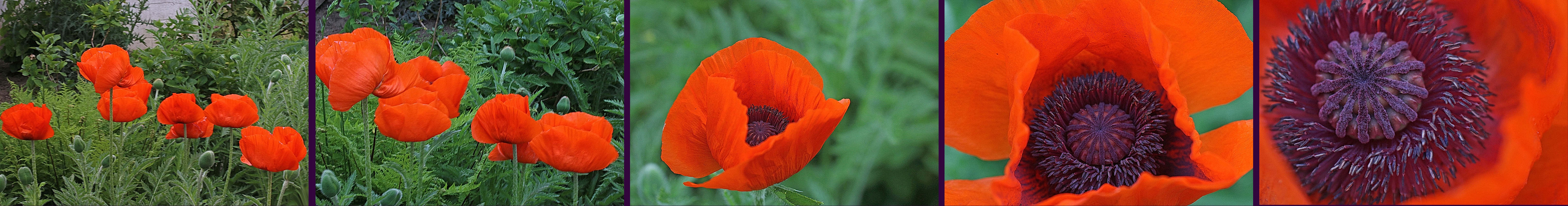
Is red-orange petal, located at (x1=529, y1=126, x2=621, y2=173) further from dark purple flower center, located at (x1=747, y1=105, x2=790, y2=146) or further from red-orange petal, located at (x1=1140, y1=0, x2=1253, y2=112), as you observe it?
red-orange petal, located at (x1=1140, y1=0, x2=1253, y2=112)

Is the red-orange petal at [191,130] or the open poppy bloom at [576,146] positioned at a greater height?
the open poppy bloom at [576,146]

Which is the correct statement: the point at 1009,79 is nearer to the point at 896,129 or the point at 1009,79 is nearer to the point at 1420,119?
the point at 896,129

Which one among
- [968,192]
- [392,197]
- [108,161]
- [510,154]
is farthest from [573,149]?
[108,161]

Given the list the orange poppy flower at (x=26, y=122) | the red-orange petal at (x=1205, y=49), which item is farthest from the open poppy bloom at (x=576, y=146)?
the orange poppy flower at (x=26, y=122)

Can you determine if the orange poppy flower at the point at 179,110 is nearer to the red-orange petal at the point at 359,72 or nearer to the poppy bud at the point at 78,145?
the poppy bud at the point at 78,145

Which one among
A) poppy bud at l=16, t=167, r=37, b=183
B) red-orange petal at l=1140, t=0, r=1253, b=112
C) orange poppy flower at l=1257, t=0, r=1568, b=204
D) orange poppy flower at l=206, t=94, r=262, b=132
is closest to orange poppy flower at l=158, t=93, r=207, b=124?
orange poppy flower at l=206, t=94, r=262, b=132

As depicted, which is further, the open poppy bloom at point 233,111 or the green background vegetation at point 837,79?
the open poppy bloom at point 233,111

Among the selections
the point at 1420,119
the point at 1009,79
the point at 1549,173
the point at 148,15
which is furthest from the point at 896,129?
the point at 148,15
